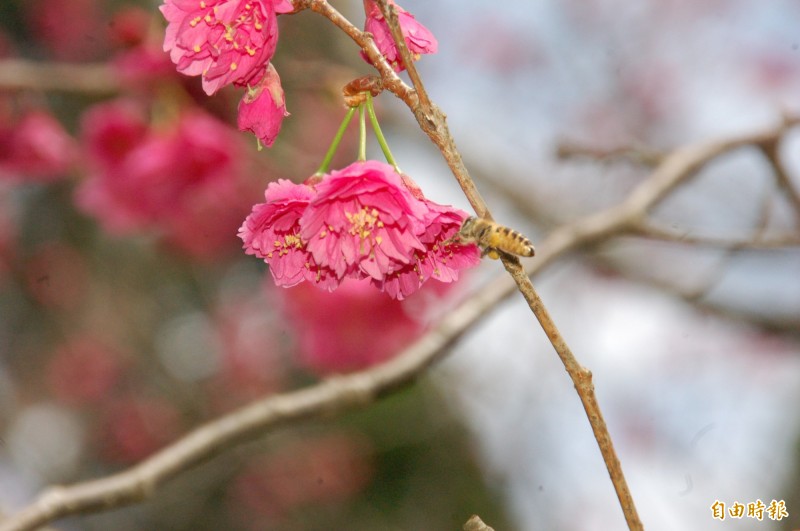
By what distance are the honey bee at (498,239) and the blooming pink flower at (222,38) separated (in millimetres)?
239

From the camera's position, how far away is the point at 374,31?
694mm

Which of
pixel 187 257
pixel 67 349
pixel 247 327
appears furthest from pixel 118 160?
pixel 67 349

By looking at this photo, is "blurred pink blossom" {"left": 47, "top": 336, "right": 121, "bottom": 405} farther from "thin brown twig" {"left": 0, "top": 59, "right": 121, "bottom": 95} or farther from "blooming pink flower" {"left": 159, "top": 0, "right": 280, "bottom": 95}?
"blooming pink flower" {"left": 159, "top": 0, "right": 280, "bottom": 95}

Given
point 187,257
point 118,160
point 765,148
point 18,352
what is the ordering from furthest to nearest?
point 18,352 < point 187,257 < point 118,160 < point 765,148

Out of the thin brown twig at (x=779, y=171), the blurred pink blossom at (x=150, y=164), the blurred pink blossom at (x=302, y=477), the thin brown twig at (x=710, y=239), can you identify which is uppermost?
the blurred pink blossom at (x=150, y=164)

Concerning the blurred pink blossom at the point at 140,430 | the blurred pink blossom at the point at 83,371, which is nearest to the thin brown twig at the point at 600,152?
the blurred pink blossom at the point at 140,430

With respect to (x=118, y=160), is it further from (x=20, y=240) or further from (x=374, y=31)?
(x=20, y=240)

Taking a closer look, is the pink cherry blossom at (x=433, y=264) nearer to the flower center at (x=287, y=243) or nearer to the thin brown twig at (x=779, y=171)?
the flower center at (x=287, y=243)

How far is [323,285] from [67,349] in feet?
12.5

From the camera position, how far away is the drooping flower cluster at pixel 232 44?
0.69m

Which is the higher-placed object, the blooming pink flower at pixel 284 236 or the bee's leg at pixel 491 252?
the blooming pink flower at pixel 284 236

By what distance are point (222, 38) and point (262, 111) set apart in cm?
7

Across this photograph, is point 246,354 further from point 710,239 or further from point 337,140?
point 337,140


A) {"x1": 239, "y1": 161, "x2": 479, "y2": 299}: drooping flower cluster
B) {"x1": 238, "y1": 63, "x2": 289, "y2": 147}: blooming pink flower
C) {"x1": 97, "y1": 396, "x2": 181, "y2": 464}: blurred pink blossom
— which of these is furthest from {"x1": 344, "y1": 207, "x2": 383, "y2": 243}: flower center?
{"x1": 97, "y1": 396, "x2": 181, "y2": 464}: blurred pink blossom
